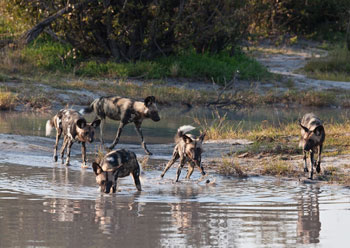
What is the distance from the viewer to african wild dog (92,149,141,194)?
311 inches

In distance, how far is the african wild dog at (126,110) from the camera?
12227mm

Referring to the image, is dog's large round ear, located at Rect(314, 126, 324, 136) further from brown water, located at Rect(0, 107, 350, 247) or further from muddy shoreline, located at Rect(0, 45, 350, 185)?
brown water, located at Rect(0, 107, 350, 247)

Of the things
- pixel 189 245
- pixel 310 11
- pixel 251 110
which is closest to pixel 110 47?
pixel 251 110

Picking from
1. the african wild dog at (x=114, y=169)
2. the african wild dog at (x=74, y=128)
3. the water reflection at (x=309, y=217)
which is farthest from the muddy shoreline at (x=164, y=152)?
the african wild dog at (x=114, y=169)

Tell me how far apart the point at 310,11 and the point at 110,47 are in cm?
1220

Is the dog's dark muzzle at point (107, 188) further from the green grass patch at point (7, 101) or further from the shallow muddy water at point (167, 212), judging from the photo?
the green grass patch at point (7, 101)

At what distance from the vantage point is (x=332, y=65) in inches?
991

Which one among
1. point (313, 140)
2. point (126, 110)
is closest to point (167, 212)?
point (313, 140)

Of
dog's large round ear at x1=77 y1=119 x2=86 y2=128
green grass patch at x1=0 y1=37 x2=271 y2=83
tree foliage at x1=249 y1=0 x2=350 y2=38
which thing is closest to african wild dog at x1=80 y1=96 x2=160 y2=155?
dog's large round ear at x1=77 y1=119 x2=86 y2=128

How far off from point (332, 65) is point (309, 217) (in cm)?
1893

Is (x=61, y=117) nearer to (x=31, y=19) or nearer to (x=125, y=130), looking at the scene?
(x=125, y=130)

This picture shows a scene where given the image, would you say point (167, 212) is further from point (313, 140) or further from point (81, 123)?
point (81, 123)

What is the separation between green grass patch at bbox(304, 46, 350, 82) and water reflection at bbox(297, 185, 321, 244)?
52.0 ft

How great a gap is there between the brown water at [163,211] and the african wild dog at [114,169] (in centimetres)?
16
